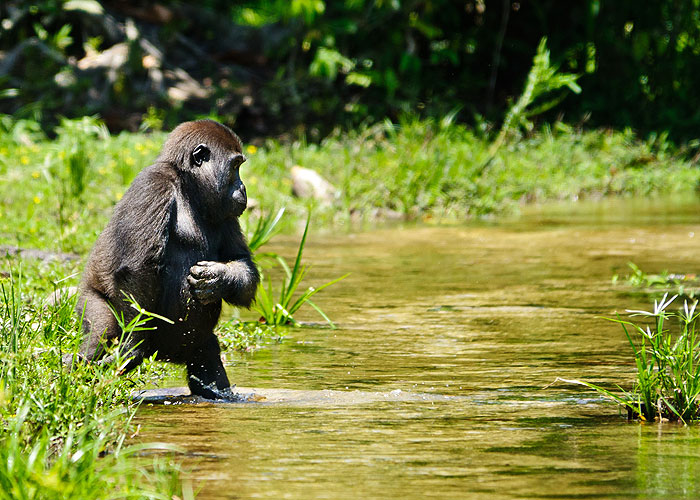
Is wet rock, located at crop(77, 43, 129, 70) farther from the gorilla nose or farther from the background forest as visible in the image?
the gorilla nose

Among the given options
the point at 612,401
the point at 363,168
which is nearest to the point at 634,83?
the point at 363,168

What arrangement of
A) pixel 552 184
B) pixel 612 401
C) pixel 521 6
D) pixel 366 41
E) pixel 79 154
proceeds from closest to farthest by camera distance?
pixel 612 401 < pixel 79 154 < pixel 552 184 < pixel 366 41 < pixel 521 6

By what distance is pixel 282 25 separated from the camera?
19.8 meters

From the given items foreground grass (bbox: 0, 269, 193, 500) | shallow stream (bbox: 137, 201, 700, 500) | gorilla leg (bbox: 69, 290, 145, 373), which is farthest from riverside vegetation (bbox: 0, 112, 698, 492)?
shallow stream (bbox: 137, 201, 700, 500)

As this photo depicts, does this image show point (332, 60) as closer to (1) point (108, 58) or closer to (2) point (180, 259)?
(1) point (108, 58)

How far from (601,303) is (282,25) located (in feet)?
45.6

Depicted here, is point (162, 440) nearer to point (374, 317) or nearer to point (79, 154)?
point (374, 317)

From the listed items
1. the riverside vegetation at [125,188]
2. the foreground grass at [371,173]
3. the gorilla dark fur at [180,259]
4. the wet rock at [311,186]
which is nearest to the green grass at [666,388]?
the riverside vegetation at [125,188]

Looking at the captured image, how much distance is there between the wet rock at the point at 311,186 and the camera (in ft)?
42.2

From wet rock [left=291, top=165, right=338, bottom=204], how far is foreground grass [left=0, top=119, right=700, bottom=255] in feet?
0.39

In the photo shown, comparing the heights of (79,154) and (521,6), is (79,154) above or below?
below

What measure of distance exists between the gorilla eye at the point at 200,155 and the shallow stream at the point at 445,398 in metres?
1.16

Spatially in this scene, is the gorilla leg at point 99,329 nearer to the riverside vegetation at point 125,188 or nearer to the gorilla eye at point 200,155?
the riverside vegetation at point 125,188

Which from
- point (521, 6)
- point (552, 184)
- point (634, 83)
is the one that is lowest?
point (552, 184)
